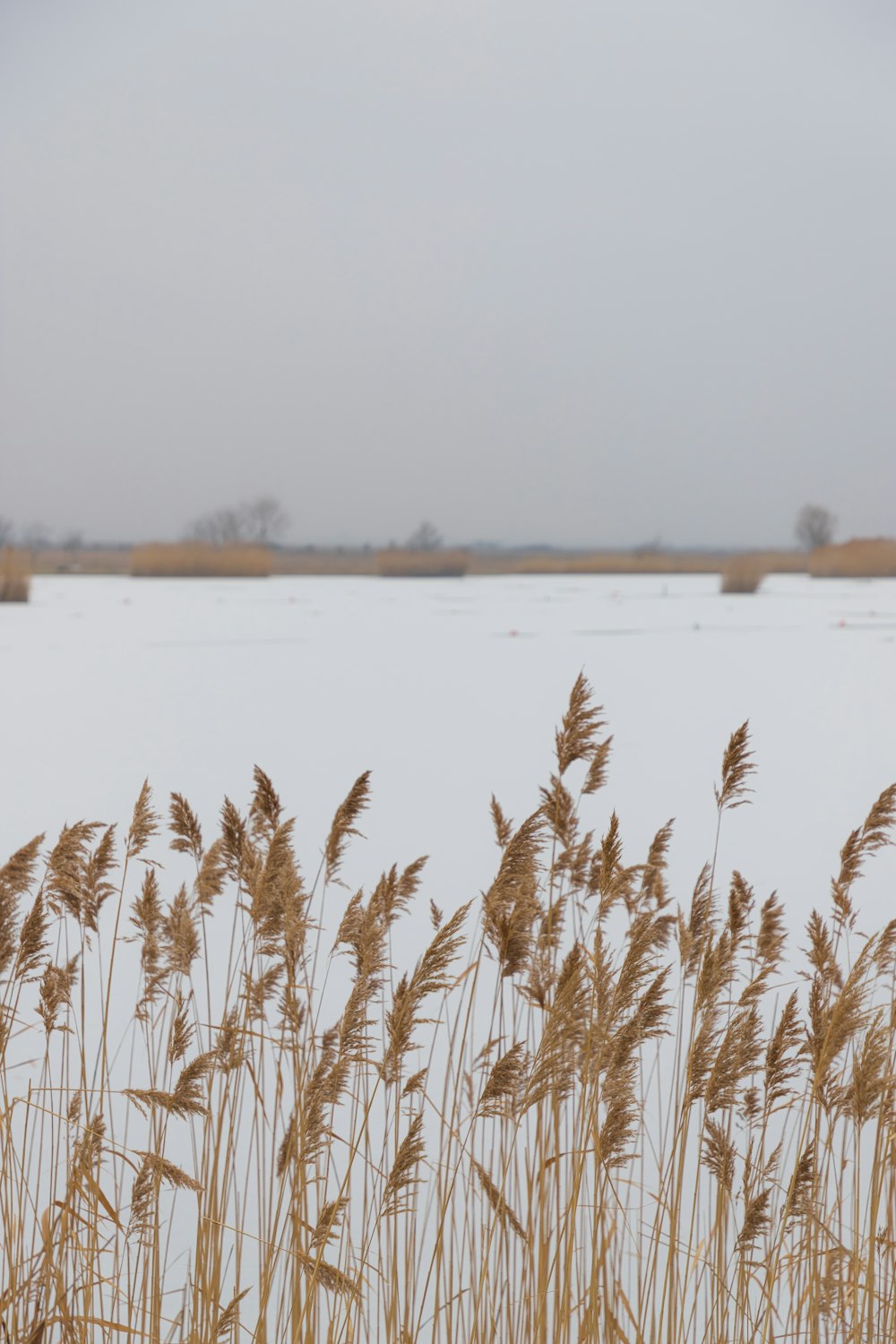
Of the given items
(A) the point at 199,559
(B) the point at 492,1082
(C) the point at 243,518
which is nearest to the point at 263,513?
(C) the point at 243,518

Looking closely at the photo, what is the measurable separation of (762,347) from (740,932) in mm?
9911

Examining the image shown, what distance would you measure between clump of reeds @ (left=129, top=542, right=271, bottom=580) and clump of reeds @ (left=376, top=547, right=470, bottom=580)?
301 centimetres

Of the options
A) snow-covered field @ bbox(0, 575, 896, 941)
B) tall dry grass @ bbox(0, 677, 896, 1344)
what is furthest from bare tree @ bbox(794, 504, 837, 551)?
tall dry grass @ bbox(0, 677, 896, 1344)

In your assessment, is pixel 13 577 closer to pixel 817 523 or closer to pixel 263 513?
pixel 263 513

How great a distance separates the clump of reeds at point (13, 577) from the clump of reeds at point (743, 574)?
11434 mm

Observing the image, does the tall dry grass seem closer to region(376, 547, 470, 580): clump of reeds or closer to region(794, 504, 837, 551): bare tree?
region(794, 504, 837, 551): bare tree

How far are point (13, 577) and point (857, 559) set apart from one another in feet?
45.2

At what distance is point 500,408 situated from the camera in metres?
8.40

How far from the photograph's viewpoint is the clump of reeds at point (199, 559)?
69.7 ft

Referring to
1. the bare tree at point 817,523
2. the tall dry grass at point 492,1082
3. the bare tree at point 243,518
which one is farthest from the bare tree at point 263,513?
the tall dry grass at point 492,1082

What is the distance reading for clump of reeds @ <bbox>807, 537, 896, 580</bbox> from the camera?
17812mm

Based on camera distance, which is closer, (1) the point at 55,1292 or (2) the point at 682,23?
(1) the point at 55,1292

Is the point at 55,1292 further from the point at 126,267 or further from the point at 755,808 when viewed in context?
the point at 126,267

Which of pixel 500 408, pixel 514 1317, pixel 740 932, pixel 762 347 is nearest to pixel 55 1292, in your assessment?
pixel 514 1317
